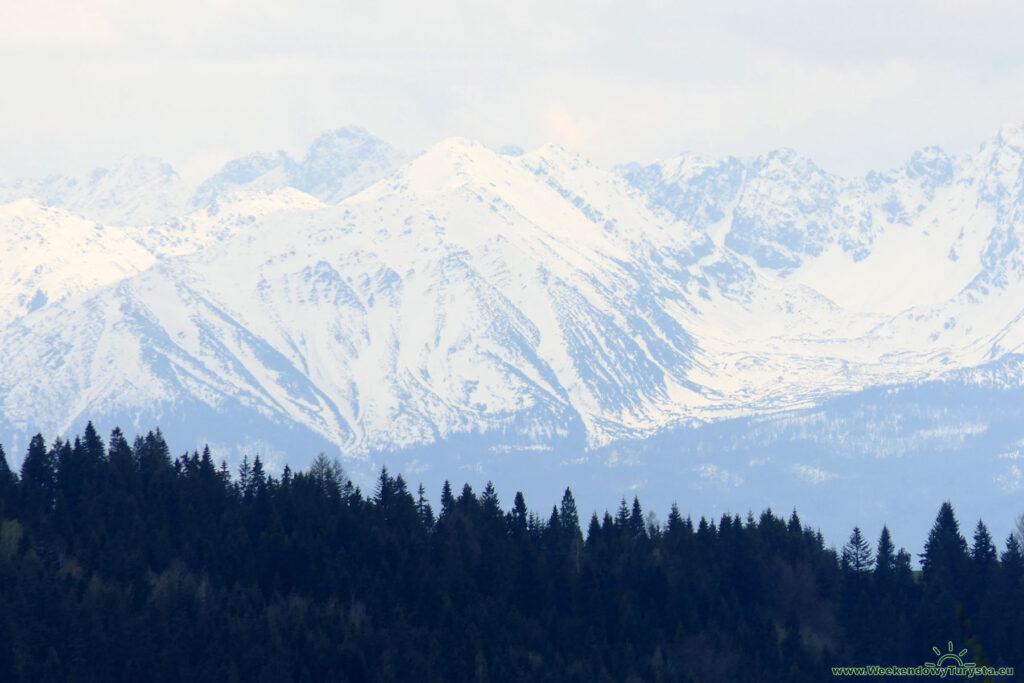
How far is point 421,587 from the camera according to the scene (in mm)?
167125

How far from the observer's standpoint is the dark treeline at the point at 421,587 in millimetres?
144125

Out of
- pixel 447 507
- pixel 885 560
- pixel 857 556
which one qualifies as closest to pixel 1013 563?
pixel 885 560

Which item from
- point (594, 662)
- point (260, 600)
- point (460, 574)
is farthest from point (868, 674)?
point (260, 600)

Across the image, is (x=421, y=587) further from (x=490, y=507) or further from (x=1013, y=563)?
(x=1013, y=563)

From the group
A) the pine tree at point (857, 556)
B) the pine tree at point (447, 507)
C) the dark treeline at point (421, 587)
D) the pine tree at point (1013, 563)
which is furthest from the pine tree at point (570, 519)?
the pine tree at point (1013, 563)

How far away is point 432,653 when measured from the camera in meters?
152

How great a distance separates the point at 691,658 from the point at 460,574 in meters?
19.9

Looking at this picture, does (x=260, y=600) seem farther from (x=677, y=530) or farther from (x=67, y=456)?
(x=677, y=530)

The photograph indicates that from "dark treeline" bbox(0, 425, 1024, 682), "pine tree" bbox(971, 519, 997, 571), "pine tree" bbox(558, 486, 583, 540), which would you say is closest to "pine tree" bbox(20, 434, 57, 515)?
"dark treeline" bbox(0, 425, 1024, 682)

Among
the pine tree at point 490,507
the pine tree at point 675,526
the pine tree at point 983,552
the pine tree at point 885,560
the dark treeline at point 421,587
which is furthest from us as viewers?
the pine tree at point 675,526

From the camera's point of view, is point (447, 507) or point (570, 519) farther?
point (570, 519)

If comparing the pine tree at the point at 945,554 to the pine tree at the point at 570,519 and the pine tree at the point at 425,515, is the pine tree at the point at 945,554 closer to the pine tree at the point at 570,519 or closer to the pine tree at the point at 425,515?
the pine tree at the point at 570,519

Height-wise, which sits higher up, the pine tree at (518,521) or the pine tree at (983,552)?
the pine tree at (518,521)

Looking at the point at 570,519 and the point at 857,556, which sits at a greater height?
the point at 570,519
